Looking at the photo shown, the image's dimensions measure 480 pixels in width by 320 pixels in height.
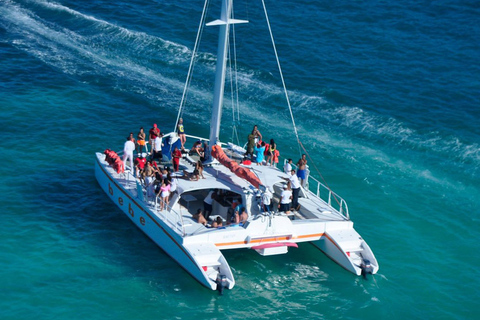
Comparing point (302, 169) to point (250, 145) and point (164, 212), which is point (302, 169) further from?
point (164, 212)

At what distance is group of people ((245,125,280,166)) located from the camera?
30250mm

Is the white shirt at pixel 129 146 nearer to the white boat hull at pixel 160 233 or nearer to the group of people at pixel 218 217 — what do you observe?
the white boat hull at pixel 160 233

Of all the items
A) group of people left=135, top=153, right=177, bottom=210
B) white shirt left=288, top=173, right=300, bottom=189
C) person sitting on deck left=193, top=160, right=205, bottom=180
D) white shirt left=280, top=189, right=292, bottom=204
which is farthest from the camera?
person sitting on deck left=193, top=160, right=205, bottom=180

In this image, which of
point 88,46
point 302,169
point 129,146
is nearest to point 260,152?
point 302,169

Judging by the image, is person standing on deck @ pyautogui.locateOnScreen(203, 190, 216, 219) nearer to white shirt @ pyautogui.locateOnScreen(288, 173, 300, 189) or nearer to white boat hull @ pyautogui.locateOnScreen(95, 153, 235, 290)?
white boat hull @ pyautogui.locateOnScreen(95, 153, 235, 290)

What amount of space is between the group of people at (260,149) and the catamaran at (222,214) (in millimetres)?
867

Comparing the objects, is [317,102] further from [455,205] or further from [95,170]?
[95,170]

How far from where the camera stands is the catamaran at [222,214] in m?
24.6

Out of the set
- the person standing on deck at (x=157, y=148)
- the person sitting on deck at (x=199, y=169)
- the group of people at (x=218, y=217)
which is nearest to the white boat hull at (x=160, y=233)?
the group of people at (x=218, y=217)

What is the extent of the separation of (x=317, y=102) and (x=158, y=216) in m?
18.7

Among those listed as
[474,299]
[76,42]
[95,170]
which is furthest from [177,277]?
[76,42]

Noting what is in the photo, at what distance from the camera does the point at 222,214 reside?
27703mm

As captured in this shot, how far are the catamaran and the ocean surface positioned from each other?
33.3 inches

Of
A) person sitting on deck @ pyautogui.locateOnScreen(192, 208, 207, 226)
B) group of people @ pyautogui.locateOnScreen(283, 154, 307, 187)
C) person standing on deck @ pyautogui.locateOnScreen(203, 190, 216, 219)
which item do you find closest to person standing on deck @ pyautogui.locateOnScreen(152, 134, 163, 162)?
person standing on deck @ pyautogui.locateOnScreen(203, 190, 216, 219)
